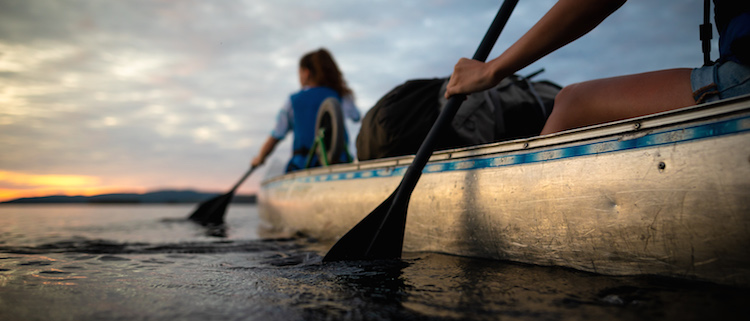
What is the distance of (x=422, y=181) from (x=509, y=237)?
0.62 metres

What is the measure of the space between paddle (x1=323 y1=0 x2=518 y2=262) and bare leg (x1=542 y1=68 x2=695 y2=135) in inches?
18.3

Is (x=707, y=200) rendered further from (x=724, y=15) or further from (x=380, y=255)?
A: (x=380, y=255)

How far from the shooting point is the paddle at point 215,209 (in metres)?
6.96

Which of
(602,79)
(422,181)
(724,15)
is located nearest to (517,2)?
(602,79)

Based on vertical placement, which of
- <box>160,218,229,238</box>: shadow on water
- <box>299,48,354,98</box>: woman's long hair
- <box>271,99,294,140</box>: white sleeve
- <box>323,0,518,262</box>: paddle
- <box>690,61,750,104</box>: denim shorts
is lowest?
<box>160,218,229,238</box>: shadow on water

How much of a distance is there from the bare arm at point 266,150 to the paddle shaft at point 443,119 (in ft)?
14.1

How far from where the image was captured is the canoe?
1.29 meters

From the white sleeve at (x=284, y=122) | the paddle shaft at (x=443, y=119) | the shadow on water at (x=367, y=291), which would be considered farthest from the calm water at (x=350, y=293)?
Result: the white sleeve at (x=284, y=122)

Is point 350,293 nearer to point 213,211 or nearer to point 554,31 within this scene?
point 554,31

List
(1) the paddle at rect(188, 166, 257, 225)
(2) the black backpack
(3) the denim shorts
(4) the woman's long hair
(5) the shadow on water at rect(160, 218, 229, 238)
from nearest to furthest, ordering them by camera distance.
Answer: (3) the denim shorts, (2) the black backpack, (5) the shadow on water at rect(160, 218, 229, 238), (4) the woman's long hair, (1) the paddle at rect(188, 166, 257, 225)

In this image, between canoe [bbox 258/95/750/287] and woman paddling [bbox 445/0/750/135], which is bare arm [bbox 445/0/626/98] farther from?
canoe [bbox 258/95/750/287]

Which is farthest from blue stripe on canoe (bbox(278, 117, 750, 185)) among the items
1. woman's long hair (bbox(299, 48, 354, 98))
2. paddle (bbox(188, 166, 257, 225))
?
paddle (bbox(188, 166, 257, 225))

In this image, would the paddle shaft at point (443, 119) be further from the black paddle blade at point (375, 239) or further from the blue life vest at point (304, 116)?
the blue life vest at point (304, 116)

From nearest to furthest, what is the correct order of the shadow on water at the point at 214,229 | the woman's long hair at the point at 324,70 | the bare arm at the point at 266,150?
the shadow on water at the point at 214,229 → the woman's long hair at the point at 324,70 → the bare arm at the point at 266,150
